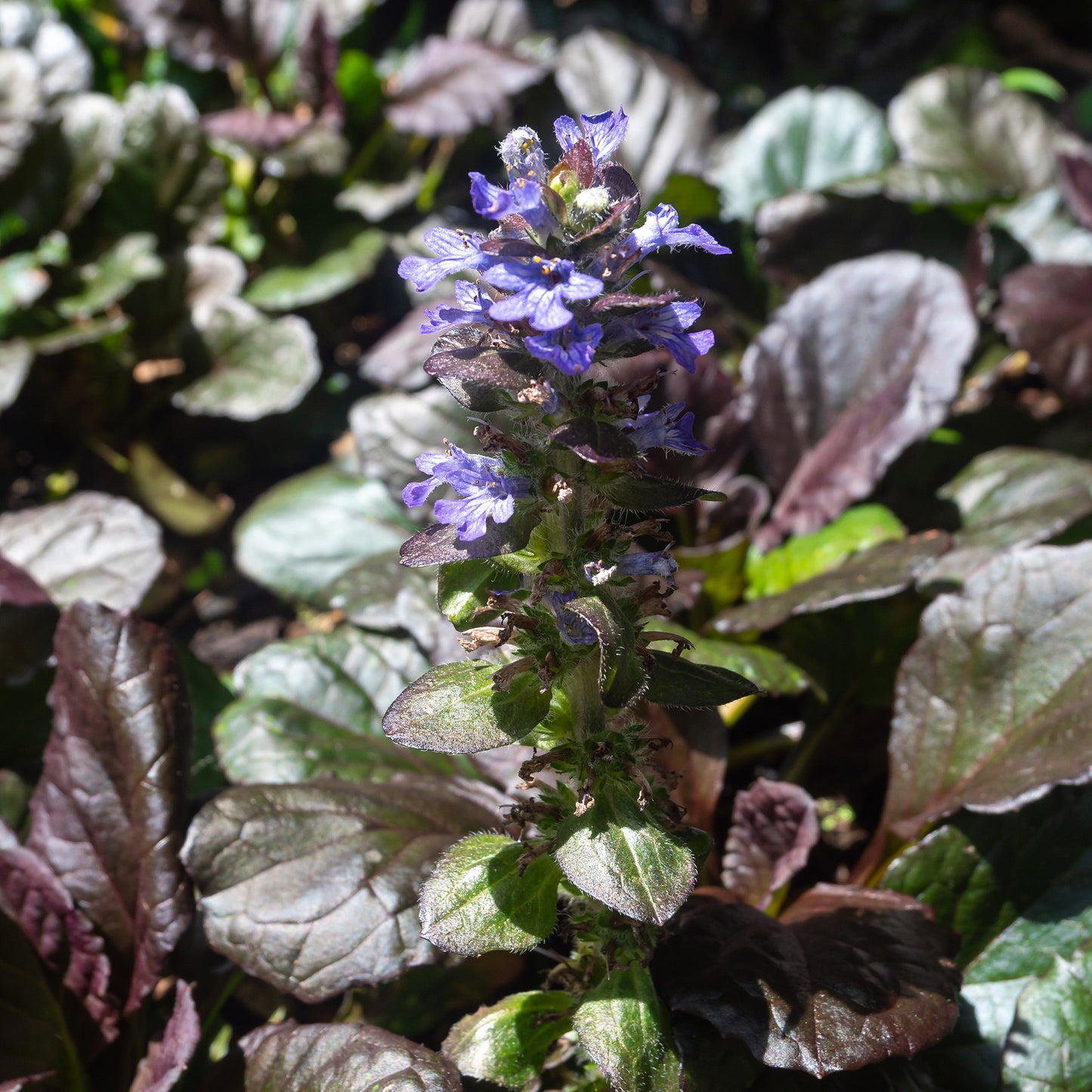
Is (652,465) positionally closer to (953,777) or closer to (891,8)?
(953,777)

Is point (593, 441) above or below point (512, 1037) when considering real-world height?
above

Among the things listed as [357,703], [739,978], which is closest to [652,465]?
[357,703]

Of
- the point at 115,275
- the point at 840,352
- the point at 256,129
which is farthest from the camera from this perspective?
the point at 256,129

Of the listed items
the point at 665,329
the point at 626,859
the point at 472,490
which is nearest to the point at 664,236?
the point at 665,329

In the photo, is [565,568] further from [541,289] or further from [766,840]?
[766,840]

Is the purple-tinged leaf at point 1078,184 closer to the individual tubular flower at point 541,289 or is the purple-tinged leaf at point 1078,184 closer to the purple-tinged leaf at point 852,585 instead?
the purple-tinged leaf at point 852,585

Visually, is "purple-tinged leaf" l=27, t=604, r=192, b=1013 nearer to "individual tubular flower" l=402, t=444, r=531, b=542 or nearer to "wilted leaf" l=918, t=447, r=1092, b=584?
"individual tubular flower" l=402, t=444, r=531, b=542
